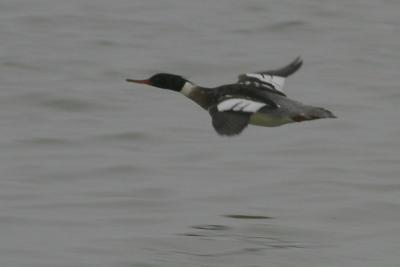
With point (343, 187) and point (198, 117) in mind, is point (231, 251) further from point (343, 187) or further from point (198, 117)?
point (198, 117)

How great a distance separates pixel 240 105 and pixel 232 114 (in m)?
0.23

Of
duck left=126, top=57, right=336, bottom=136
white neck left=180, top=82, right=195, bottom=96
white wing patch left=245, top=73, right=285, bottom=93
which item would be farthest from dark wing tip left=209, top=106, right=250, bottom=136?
white wing patch left=245, top=73, right=285, bottom=93

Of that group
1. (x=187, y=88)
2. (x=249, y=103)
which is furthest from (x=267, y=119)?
(x=187, y=88)

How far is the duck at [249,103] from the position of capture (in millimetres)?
9469

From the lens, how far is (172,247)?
30.8 ft

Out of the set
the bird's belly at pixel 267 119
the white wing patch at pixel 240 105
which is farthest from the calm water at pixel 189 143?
the white wing patch at pixel 240 105

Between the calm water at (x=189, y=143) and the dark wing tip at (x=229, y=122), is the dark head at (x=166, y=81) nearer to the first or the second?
the calm water at (x=189, y=143)

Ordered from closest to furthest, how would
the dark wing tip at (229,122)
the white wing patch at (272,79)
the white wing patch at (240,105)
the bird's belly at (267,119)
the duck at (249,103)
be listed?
the dark wing tip at (229,122) < the duck at (249,103) < the white wing patch at (240,105) < the bird's belly at (267,119) < the white wing patch at (272,79)

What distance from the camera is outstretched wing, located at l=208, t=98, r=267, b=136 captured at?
9.23 m

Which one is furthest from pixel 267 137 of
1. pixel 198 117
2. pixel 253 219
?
pixel 253 219

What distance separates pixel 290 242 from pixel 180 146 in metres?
2.92

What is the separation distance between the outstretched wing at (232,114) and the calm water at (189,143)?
2.51ft

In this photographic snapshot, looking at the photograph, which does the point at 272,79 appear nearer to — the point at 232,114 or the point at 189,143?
the point at 189,143

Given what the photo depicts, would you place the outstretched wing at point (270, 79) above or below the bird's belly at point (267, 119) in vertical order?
above
